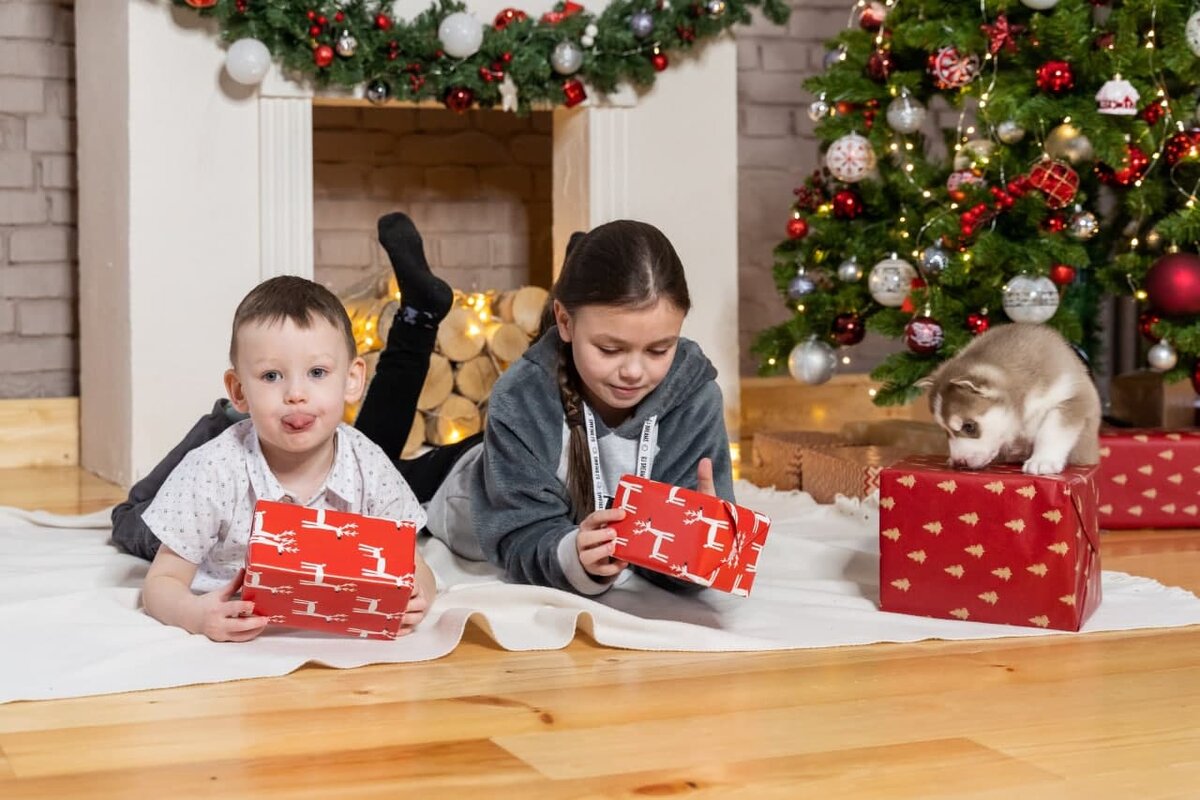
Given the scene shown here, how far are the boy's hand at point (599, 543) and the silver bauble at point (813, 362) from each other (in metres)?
1.43

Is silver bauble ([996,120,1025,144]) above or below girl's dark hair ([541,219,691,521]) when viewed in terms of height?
above

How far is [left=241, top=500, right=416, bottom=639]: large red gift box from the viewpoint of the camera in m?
1.75

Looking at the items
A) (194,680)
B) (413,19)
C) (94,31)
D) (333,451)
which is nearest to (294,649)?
(194,680)

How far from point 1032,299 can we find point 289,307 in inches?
65.0

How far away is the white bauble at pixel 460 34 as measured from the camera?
3396 millimetres

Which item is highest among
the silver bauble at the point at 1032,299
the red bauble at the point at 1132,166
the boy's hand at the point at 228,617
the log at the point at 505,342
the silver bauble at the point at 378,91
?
the silver bauble at the point at 378,91

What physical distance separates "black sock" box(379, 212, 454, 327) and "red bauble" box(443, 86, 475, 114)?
32.1 inches

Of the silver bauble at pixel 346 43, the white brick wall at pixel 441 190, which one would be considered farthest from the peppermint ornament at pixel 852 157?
the white brick wall at pixel 441 190

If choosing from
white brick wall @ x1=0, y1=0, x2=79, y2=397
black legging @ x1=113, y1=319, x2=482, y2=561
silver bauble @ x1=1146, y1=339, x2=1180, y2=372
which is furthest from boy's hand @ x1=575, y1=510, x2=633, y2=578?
white brick wall @ x1=0, y1=0, x2=79, y2=397

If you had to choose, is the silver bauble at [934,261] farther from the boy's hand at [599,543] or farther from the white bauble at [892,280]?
the boy's hand at [599,543]

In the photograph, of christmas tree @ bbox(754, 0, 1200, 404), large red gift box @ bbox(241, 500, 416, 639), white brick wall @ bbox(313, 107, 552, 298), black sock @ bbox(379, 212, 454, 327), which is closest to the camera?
large red gift box @ bbox(241, 500, 416, 639)

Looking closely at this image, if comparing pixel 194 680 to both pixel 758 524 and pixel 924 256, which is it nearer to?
pixel 758 524

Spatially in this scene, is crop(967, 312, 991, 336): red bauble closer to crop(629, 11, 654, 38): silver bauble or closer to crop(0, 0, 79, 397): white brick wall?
crop(629, 11, 654, 38): silver bauble

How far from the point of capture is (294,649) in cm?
187
